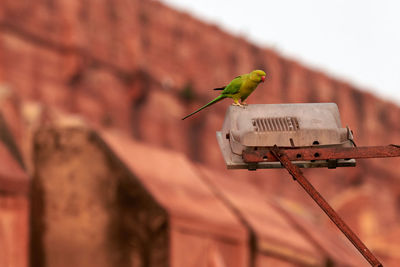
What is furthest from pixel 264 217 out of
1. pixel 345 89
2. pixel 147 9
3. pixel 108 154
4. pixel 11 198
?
pixel 345 89

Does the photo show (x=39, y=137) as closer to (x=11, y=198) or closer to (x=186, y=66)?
(x=11, y=198)

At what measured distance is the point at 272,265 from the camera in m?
14.3

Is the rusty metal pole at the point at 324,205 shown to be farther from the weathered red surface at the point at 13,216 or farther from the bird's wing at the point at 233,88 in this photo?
the weathered red surface at the point at 13,216

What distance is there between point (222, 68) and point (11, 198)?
39165 millimetres

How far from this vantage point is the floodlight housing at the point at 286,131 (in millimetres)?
5758

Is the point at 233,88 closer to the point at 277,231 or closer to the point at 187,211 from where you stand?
the point at 187,211

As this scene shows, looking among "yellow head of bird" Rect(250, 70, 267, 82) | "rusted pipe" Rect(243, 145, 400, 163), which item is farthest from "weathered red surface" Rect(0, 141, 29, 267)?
"rusted pipe" Rect(243, 145, 400, 163)

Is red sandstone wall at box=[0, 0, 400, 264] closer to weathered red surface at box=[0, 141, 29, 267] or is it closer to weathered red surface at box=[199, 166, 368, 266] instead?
weathered red surface at box=[199, 166, 368, 266]

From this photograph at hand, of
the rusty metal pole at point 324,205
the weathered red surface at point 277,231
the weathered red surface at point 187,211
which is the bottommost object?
the weathered red surface at point 277,231

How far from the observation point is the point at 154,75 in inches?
1772

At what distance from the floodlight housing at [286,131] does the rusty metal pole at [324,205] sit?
0.18 meters

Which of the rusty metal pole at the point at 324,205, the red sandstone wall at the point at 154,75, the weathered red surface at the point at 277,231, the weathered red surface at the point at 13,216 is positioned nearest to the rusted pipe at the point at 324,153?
the rusty metal pole at the point at 324,205

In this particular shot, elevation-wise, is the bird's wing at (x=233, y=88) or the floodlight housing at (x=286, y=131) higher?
the bird's wing at (x=233, y=88)

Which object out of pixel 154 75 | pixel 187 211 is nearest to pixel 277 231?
pixel 187 211
